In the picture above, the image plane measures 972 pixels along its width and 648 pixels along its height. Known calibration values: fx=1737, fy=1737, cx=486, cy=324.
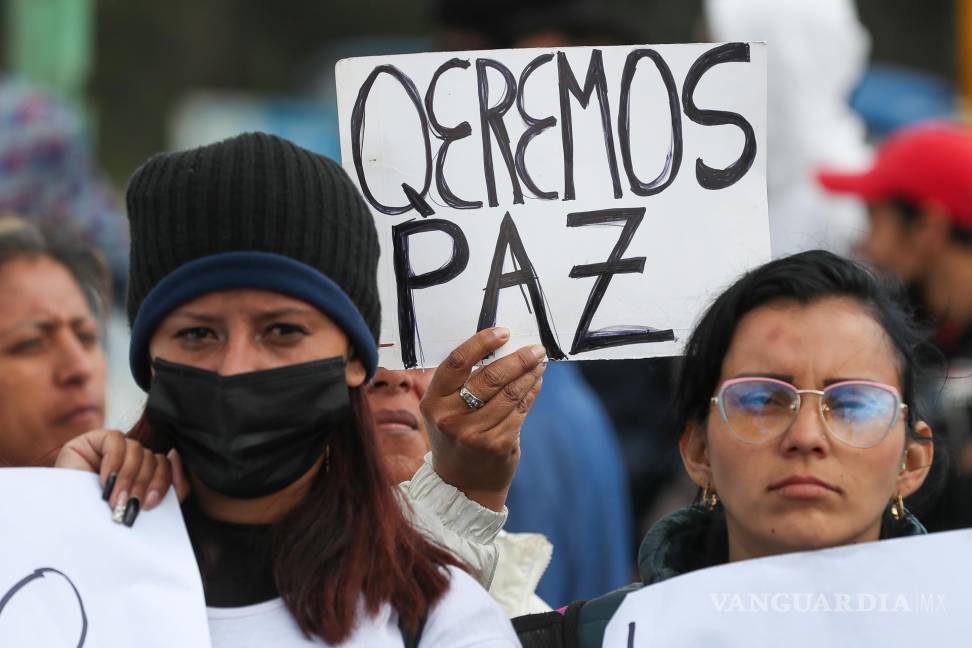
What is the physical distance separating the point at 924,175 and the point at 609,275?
3532mm

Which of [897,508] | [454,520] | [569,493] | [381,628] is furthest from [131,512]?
[569,493]

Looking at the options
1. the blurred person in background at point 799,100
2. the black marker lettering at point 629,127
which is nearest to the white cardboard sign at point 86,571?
the black marker lettering at point 629,127

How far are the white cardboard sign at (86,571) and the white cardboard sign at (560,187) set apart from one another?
65 cm

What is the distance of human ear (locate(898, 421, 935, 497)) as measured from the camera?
9.59ft

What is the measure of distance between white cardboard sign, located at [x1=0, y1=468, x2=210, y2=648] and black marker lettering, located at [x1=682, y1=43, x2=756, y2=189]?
3.87ft

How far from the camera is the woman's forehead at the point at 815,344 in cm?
285

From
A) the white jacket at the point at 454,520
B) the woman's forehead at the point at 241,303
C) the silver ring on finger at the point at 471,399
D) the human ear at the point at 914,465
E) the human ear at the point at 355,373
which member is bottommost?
the white jacket at the point at 454,520

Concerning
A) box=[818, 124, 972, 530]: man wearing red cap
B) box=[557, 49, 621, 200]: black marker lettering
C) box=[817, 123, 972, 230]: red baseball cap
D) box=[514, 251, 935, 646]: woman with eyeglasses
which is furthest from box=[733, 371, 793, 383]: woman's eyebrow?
box=[817, 123, 972, 230]: red baseball cap

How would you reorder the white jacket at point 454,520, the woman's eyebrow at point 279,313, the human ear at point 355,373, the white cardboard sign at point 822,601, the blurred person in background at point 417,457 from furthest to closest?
1. the blurred person in background at point 417,457
2. the white jacket at point 454,520
3. the human ear at point 355,373
4. the woman's eyebrow at point 279,313
5. the white cardboard sign at point 822,601

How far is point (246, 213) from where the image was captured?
9.56 ft

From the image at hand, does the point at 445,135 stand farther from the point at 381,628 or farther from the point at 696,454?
the point at 381,628

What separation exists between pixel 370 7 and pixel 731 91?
18859 mm

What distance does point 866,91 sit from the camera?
1255 centimetres

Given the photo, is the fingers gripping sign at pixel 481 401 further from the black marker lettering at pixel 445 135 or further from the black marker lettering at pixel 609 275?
the black marker lettering at pixel 445 135
